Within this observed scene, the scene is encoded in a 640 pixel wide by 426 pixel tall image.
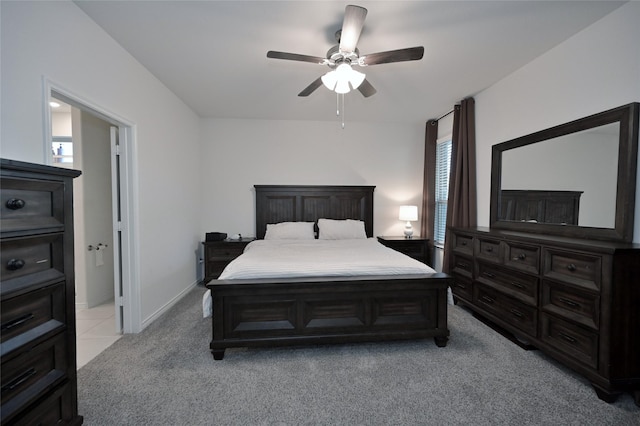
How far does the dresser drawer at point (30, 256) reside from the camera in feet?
3.42

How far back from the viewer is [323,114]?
Answer: 4160 millimetres

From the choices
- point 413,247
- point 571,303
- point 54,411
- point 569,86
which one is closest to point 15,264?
point 54,411

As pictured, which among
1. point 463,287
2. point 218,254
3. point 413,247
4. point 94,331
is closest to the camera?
point 94,331

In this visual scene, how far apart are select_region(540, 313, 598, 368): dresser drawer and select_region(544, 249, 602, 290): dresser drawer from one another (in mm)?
323

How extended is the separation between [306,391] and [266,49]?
2.82m

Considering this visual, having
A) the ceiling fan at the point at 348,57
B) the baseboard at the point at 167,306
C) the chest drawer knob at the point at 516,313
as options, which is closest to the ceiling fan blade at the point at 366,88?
the ceiling fan at the point at 348,57

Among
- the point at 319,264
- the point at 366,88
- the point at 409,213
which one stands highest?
the point at 366,88

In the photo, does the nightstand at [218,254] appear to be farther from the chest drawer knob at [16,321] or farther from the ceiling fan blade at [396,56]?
the ceiling fan blade at [396,56]

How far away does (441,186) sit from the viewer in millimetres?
4383

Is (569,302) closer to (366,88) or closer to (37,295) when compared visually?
(366,88)

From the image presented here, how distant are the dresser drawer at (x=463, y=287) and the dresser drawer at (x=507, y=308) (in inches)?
3.3

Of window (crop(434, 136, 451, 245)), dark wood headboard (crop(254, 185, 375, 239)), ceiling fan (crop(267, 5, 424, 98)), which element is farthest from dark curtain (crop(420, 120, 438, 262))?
ceiling fan (crop(267, 5, 424, 98))

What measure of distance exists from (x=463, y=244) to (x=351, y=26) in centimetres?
255

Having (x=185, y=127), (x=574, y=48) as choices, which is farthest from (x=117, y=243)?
(x=574, y=48)
